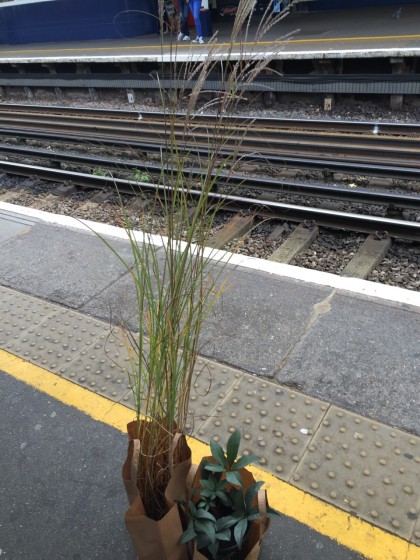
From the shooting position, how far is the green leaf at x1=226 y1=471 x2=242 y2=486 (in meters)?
1.85

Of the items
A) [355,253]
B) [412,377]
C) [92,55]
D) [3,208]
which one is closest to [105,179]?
[3,208]

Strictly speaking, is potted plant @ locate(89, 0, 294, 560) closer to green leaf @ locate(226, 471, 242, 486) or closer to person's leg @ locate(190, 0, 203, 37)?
green leaf @ locate(226, 471, 242, 486)

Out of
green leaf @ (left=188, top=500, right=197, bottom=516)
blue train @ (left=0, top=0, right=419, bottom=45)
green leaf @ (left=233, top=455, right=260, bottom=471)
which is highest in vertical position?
blue train @ (left=0, top=0, right=419, bottom=45)

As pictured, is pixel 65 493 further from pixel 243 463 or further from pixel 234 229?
pixel 234 229

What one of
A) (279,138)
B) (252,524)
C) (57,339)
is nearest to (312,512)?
(252,524)

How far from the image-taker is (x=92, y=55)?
14.5m

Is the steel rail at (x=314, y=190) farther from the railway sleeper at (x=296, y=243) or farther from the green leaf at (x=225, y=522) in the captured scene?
the green leaf at (x=225, y=522)

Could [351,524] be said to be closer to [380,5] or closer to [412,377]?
[412,377]

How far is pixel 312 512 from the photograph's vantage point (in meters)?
2.37

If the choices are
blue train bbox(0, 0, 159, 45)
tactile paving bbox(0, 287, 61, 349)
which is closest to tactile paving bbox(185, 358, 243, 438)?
tactile paving bbox(0, 287, 61, 349)

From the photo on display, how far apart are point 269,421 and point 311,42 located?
35.5 feet

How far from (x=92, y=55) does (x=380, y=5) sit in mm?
8344

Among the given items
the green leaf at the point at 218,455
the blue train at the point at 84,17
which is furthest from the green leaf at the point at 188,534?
the blue train at the point at 84,17

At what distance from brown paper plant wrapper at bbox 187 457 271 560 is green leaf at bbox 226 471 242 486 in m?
0.14
